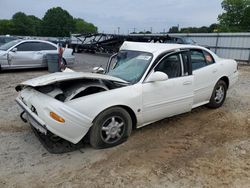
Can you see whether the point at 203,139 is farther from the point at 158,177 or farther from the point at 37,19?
the point at 37,19

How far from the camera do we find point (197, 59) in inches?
195

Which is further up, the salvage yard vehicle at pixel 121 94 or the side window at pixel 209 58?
the side window at pixel 209 58

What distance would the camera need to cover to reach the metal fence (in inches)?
637

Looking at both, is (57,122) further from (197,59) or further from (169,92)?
(197,59)

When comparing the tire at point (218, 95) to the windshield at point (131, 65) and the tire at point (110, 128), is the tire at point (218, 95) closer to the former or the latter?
the windshield at point (131, 65)

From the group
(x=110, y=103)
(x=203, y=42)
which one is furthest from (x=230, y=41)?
(x=110, y=103)

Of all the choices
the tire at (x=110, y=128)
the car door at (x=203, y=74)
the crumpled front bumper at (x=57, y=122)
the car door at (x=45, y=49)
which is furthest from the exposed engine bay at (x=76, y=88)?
the car door at (x=45, y=49)

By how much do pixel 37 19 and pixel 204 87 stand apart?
93.4m

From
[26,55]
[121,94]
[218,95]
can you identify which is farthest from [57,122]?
[26,55]

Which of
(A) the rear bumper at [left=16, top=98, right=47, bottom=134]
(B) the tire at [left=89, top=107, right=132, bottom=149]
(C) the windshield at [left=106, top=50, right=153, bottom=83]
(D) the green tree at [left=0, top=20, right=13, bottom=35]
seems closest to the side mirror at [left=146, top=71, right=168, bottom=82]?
(C) the windshield at [left=106, top=50, right=153, bottom=83]

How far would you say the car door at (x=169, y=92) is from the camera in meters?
3.90

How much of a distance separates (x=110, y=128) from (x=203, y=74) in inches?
93.5

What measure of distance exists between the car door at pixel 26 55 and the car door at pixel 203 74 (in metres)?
8.06

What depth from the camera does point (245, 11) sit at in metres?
47.7
